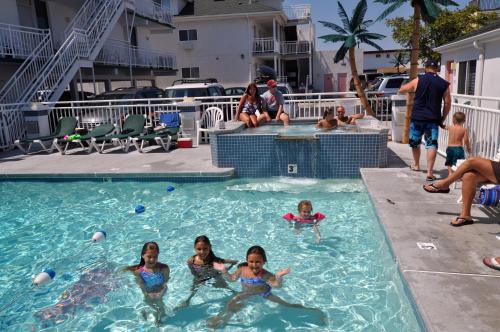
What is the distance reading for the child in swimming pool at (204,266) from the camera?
13.9ft

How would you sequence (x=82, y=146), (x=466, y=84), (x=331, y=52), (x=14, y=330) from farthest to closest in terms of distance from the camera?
(x=331, y=52) < (x=466, y=84) < (x=82, y=146) < (x=14, y=330)

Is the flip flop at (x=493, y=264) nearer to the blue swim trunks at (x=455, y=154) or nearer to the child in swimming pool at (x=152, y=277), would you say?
the blue swim trunks at (x=455, y=154)

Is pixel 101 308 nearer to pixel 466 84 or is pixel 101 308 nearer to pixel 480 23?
pixel 466 84

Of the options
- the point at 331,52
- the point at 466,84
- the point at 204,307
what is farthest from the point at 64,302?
the point at 331,52

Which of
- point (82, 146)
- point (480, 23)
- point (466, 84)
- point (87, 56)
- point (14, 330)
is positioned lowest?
point (14, 330)

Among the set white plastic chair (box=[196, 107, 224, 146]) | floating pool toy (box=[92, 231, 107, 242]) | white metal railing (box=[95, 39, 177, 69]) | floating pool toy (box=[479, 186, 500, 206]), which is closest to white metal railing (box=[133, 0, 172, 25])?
white metal railing (box=[95, 39, 177, 69])

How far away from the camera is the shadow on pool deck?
2.91m

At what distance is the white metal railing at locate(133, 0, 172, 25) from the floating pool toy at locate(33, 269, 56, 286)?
18287 millimetres

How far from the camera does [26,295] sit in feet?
14.4

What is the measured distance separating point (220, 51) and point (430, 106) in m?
24.6

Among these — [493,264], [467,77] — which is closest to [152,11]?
[467,77]

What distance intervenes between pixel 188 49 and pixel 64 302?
89.7ft

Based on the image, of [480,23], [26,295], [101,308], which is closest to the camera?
[101,308]

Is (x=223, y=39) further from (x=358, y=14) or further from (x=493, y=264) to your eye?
(x=493, y=264)
